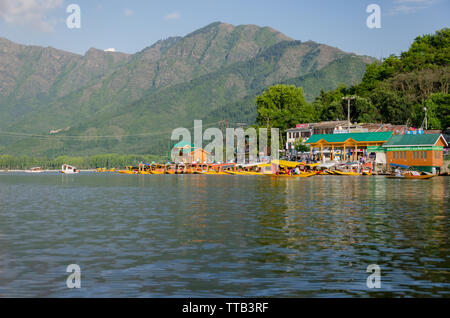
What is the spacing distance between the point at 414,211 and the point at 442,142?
290ft

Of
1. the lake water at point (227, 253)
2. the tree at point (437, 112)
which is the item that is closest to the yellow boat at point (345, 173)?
the tree at point (437, 112)

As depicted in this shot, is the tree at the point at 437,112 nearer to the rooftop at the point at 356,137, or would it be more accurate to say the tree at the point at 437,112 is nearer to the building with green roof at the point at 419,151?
the rooftop at the point at 356,137

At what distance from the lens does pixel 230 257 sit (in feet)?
77.7

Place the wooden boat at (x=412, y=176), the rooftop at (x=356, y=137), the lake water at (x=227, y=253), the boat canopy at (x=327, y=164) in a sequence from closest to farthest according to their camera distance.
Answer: the lake water at (x=227, y=253) → the wooden boat at (x=412, y=176) → the rooftop at (x=356, y=137) → the boat canopy at (x=327, y=164)

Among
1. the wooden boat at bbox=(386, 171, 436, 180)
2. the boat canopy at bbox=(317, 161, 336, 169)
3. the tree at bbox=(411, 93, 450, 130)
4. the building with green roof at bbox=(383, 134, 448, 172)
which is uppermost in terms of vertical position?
the tree at bbox=(411, 93, 450, 130)

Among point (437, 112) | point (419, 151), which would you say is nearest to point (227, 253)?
point (419, 151)

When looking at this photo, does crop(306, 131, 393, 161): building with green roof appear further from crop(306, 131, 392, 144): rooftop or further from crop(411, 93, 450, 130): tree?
crop(411, 93, 450, 130): tree

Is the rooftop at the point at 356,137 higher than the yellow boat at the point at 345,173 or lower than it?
higher

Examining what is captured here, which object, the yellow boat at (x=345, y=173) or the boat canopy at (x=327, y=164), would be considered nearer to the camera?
the yellow boat at (x=345, y=173)

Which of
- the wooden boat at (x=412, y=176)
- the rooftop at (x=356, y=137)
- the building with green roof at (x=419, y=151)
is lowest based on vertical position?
the wooden boat at (x=412, y=176)

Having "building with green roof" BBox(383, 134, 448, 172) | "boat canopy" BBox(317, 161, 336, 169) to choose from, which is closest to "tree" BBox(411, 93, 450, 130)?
"building with green roof" BBox(383, 134, 448, 172)

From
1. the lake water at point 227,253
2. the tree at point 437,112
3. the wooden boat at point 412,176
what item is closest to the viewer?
the lake water at point 227,253

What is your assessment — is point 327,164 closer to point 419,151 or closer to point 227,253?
point 419,151
